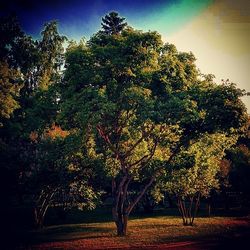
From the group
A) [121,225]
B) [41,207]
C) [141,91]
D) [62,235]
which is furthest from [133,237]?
[41,207]

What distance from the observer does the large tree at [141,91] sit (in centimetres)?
1917

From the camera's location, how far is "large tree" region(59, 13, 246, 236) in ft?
62.9

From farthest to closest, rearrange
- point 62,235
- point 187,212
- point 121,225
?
1. point 187,212
2. point 62,235
3. point 121,225

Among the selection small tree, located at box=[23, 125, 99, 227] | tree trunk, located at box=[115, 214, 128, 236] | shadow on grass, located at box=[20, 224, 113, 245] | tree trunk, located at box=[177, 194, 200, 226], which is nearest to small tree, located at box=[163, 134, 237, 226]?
tree trunk, located at box=[177, 194, 200, 226]

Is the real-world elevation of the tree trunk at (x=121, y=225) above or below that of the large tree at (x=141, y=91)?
below

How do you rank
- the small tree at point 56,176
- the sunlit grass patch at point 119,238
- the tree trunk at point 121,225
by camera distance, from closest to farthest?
the sunlit grass patch at point 119,238 < the tree trunk at point 121,225 < the small tree at point 56,176

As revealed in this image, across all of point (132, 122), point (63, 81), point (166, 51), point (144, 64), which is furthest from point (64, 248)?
point (166, 51)

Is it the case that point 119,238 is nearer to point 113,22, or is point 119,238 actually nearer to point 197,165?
point 197,165

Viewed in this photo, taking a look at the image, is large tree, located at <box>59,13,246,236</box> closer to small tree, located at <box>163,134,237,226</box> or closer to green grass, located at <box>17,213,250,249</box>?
small tree, located at <box>163,134,237,226</box>

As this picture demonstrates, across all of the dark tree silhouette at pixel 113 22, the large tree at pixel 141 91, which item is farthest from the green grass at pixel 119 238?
the dark tree silhouette at pixel 113 22

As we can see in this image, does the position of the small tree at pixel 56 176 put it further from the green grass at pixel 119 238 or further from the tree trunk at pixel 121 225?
the tree trunk at pixel 121 225

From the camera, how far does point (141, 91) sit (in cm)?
1912

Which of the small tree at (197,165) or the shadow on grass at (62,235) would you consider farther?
the small tree at (197,165)

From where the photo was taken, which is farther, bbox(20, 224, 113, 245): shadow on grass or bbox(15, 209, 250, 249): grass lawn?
bbox(20, 224, 113, 245): shadow on grass
